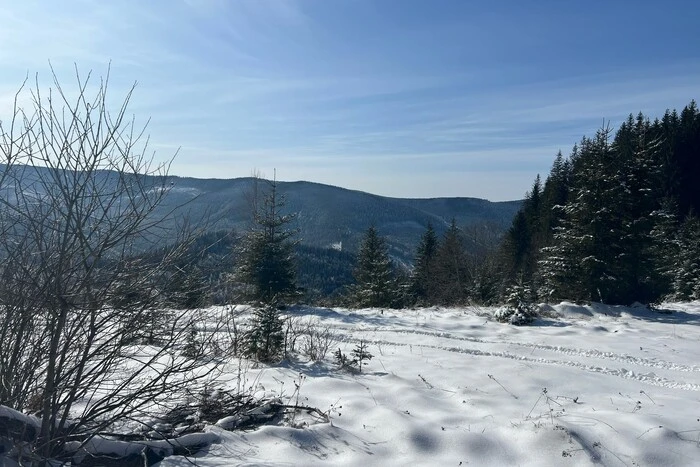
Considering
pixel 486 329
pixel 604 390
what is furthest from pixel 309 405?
pixel 486 329

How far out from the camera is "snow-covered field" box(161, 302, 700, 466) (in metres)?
4.58

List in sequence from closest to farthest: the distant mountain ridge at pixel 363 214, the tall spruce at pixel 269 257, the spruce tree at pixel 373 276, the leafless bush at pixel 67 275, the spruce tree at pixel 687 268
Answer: the leafless bush at pixel 67 275, the tall spruce at pixel 269 257, the spruce tree at pixel 687 268, the spruce tree at pixel 373 276, the distant mountain ridge at pixel 363 214

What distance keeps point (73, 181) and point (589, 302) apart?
14758 millimetres

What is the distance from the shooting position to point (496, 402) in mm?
6207

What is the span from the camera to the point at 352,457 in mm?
4520

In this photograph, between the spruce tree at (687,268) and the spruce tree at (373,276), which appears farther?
the spruce tree at (373,276)

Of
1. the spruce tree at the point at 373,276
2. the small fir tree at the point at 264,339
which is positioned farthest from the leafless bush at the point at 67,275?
the spruce tree at the point at 373,276

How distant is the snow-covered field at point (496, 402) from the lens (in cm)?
458

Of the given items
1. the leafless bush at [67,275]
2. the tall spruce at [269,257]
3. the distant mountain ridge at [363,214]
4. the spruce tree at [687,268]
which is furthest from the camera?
the distant mountain ridge at [363,214]

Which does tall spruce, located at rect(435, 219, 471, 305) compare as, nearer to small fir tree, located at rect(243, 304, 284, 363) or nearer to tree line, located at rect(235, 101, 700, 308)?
tree line, located at rect(235, 101, 700, 308)

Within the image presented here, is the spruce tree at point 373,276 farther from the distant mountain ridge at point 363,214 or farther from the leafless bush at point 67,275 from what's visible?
the distant mountain ridge at point 363,214

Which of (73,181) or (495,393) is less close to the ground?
(73,181)

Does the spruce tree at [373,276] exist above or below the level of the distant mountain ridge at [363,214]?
below

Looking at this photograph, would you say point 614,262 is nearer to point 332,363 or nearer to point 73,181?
point 332,363
